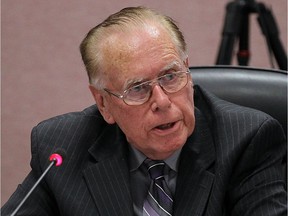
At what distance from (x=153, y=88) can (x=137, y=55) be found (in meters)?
0.09

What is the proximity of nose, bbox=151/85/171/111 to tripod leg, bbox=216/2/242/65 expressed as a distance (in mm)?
1138

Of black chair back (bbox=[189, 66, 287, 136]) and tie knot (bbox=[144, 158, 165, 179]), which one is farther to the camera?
black chair back (bbox=[189, 66, 287, 136])

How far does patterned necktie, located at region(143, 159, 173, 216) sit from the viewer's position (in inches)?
70.1

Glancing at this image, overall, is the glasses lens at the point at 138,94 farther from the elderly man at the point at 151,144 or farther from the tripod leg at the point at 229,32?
the tripod leg at the point at 229,32

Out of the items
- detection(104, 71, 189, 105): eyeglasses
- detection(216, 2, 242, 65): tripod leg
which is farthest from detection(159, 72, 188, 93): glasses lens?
detection(216, 2, 242, 65): tripod leg

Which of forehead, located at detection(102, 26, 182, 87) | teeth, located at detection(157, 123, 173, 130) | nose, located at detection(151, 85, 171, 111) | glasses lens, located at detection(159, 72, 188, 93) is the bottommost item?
teeth, located at detection(157, 123, 173, 130)

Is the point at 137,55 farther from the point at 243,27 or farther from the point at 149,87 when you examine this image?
the point at 243,27

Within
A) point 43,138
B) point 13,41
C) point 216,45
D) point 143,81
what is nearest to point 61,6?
point 13,41

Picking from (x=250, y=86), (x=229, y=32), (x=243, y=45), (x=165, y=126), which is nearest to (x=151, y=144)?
(x=165, y=126)

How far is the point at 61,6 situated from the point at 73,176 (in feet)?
5.90

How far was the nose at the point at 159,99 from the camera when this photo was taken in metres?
1.66

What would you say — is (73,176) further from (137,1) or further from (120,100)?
(137,1)

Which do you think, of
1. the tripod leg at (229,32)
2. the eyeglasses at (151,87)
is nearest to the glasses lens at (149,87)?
the eyeglasses at (151,87)

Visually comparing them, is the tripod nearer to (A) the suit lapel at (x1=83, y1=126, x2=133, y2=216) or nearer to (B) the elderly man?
(B) the elderly man
